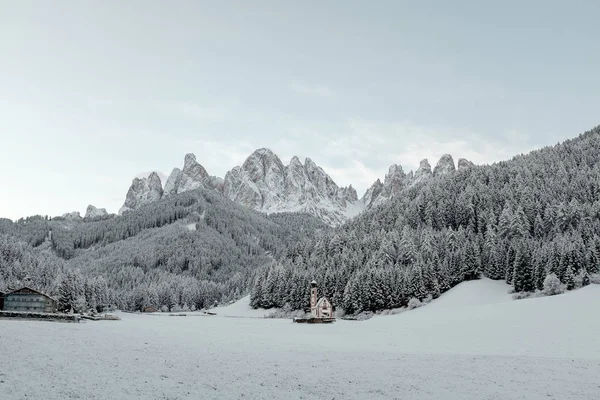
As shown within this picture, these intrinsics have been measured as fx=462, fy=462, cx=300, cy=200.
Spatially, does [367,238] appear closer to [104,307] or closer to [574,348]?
[104,307]

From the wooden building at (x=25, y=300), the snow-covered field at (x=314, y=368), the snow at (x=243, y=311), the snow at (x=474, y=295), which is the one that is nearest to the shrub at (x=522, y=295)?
the snow at (x=474, y=295)

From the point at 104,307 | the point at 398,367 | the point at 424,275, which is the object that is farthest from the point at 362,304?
the point at 104,307

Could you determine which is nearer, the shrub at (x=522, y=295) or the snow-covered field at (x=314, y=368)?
the snow-covered field at (x=314, y=368)

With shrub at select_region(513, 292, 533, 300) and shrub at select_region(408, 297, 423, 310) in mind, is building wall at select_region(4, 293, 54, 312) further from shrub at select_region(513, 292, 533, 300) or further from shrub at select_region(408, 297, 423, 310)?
shrub at select_region(513, 292, 533, 300)

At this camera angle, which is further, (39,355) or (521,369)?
(521,369)

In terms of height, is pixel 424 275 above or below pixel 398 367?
above

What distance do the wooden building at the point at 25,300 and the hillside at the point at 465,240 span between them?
55.3 metres

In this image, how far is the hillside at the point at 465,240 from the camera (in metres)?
89.7

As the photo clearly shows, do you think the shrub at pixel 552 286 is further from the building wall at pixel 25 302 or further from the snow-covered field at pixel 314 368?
the building wall at pixel 25 302

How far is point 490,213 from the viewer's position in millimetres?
119938

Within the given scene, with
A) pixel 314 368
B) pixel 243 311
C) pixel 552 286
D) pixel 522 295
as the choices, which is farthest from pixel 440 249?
pixel 314 368

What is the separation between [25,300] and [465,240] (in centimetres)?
9264

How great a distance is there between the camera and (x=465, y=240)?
10950 centimetres

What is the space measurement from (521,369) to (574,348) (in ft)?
43.7
